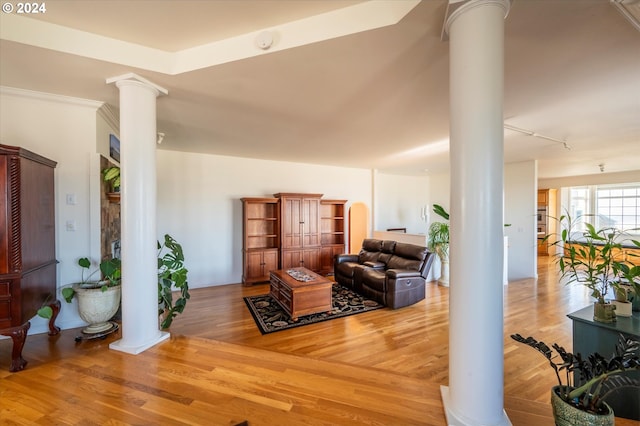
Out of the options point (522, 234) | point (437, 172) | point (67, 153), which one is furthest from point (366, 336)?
point (437, 172)

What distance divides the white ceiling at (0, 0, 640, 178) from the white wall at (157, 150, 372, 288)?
1.79 meters

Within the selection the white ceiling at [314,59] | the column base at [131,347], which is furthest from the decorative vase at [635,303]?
the column base at [131,347]

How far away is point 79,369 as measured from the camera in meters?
2.06

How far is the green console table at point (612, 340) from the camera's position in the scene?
65.3 inches

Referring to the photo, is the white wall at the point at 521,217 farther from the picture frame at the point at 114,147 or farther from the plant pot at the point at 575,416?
the picture frame at the point at 114,147

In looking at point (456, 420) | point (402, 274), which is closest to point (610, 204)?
point (402, 274)

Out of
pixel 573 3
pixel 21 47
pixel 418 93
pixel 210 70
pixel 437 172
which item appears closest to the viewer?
pixel 573 3

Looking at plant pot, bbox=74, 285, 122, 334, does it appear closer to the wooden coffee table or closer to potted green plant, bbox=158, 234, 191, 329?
potted green plant, bbox=158, 234, 191, 329

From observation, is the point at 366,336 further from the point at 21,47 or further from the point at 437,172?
the point at 437,172

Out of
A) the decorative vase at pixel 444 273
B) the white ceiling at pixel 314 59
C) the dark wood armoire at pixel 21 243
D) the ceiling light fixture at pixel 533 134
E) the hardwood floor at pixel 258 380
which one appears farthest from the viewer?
the decorative vase at pixel 444 273

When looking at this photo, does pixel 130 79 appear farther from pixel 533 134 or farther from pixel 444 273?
pixel 444 273

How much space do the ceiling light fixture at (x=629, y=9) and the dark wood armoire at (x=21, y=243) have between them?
4.17 m

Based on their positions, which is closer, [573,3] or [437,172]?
[573,3]

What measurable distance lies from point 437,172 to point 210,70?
23.0 feet
